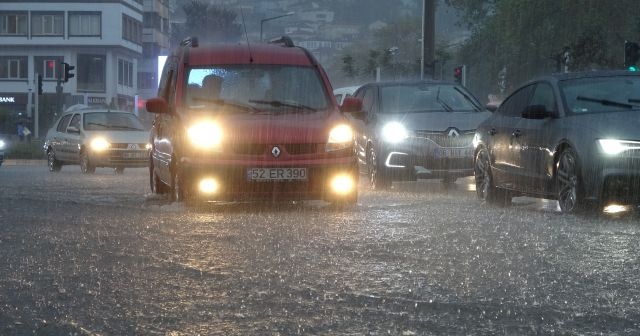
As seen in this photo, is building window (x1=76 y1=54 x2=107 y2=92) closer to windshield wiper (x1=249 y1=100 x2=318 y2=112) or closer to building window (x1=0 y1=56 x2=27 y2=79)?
building window (x1=0 y1=56 x2=27 y2=79)

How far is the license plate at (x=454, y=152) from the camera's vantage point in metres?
17.8

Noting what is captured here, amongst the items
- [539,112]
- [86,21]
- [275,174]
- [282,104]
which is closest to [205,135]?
[275,174]

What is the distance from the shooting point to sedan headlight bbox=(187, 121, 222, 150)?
13.0 meters

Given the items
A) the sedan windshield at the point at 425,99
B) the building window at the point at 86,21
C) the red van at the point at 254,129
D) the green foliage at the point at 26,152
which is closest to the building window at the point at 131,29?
the building window at the point at 86,21

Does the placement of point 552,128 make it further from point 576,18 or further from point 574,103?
point 576,18

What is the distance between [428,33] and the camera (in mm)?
31656

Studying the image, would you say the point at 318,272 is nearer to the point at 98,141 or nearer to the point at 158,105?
the point at 158,105

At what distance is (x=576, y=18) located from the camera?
195ft

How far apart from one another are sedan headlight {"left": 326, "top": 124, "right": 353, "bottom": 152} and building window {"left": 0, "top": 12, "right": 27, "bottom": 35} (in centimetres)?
8519

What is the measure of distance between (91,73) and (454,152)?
80135mm

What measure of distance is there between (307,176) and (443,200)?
9.13 ft

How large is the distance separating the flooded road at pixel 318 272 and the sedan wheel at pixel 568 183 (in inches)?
8.2

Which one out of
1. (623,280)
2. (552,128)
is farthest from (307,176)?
(623,280)

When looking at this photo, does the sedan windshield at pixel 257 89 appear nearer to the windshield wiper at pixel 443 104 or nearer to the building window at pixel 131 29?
the windshield wiper at pixel 443 104
